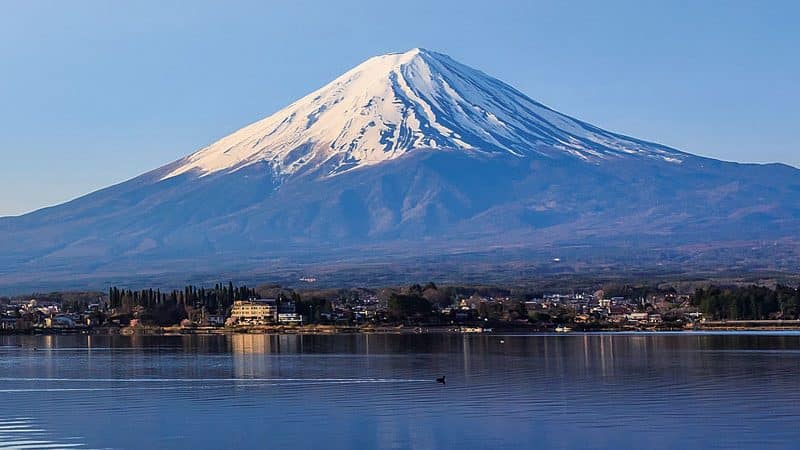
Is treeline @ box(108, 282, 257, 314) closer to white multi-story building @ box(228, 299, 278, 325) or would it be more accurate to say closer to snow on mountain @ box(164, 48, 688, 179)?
white multi-story building @ box(228, 299, 278, 325)

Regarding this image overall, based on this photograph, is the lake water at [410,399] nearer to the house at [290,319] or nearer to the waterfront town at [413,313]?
the waterfront town at [413,313]

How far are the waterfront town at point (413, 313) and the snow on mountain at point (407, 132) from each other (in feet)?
287

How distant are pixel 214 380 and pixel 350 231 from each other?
5522 inches

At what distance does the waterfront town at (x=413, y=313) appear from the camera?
82.7m

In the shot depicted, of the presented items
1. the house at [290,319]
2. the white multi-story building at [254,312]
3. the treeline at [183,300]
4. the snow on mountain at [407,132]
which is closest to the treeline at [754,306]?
the house at [290,319]

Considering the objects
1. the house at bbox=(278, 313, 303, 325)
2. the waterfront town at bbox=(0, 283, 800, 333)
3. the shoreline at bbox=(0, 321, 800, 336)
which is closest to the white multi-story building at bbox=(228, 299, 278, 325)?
the waterfront town at bbox=(0, 283, 800, 333)

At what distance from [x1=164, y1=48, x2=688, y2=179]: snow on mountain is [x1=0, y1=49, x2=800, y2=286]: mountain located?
9.4 inches

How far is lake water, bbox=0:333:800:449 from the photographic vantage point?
2619 centimetres

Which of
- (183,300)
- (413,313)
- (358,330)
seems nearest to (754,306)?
(413,313)

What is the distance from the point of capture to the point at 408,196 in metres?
183

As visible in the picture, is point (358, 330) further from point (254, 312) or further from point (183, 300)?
point (183, 300)

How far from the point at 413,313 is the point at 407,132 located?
105 metres

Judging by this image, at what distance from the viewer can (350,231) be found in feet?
589

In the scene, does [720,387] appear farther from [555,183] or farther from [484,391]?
[555,183]
